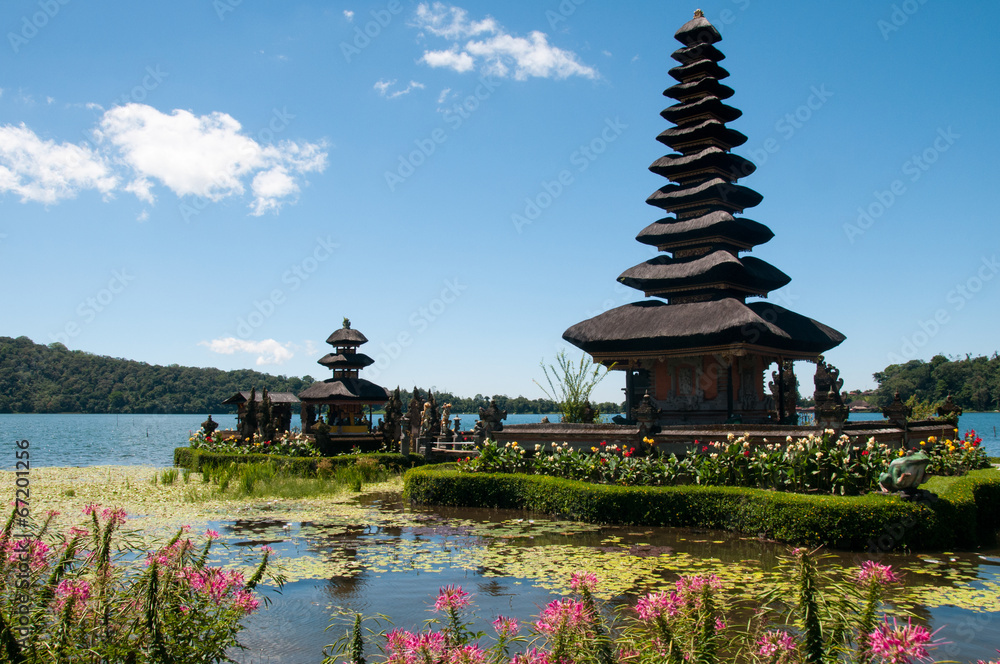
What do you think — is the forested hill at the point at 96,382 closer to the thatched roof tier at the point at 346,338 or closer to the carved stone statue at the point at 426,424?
the thatched roof tier at the point at 346,338

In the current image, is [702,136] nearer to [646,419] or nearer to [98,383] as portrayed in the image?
[646,419]

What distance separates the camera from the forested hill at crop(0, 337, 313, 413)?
→ 82.1 m

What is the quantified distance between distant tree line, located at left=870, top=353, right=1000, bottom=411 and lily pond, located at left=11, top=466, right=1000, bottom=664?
8610 centimetres

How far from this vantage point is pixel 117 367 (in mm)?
98312

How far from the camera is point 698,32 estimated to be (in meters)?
25.9

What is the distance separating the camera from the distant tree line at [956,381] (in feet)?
289

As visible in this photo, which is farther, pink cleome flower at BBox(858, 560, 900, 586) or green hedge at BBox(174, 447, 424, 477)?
green hedge at BBox(174, 447, 424, 477)

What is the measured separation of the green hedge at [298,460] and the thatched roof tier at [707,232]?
11603mm

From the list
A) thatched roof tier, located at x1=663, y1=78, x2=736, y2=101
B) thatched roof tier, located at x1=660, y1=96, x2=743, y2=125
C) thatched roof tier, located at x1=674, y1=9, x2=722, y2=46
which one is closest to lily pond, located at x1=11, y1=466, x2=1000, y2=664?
thatched roof tier, located at x1=660, y1=96, x2=743, y2=125

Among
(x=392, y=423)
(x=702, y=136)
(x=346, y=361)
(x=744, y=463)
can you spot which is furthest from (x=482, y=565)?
(x=346, y=361)

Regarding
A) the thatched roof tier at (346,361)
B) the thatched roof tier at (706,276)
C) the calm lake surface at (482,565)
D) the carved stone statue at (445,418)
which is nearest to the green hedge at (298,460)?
the carved stone statue at (445,418)

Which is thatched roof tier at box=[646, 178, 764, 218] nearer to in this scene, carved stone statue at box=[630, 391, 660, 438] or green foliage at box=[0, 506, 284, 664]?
carved stone statue at box=[630, 391, 660, 438]

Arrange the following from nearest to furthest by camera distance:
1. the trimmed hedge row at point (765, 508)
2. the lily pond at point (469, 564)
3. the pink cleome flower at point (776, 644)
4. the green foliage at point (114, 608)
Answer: the pink cleome flower at point (776, 644), the green foliage at point (114, 608), the lily pond at point (469, 564), the trimmed hedge row at point (765, 508)

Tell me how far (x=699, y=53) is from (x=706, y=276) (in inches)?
383
